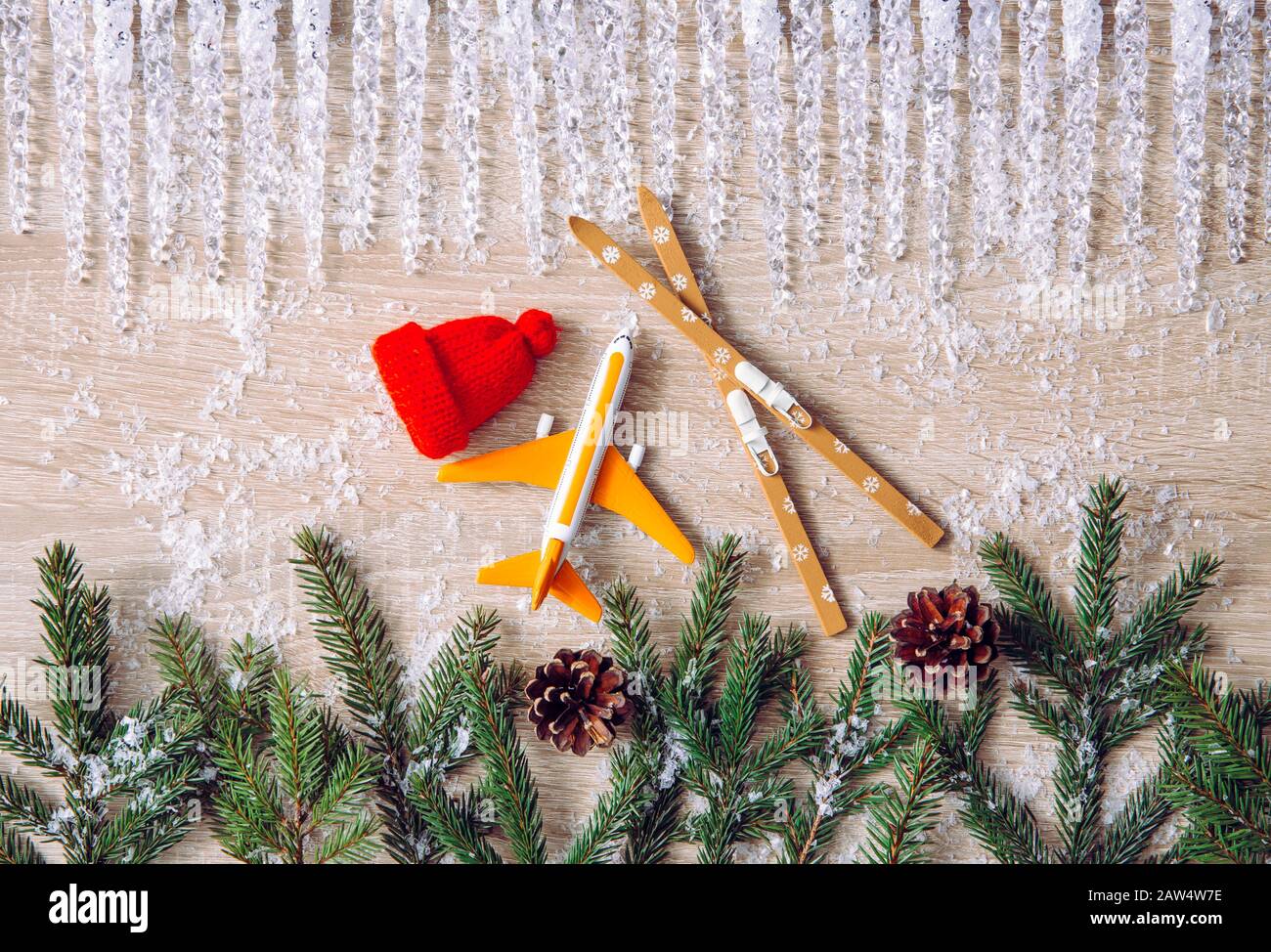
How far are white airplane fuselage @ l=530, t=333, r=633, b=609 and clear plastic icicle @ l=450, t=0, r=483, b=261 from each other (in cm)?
20

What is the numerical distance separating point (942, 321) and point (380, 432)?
Result: 26.0 inches

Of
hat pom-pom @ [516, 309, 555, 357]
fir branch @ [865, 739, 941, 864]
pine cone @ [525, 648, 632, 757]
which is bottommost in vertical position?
fir branch @ [865, 739, 941, 864]

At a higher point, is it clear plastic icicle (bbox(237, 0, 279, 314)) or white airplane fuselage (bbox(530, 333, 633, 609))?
clear plastic icicle (bbox(237, 0, 279, 314))

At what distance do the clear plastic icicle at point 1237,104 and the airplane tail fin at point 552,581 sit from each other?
0.83 m

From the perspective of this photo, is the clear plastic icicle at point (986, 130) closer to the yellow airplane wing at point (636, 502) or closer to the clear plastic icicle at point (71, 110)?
the yellow airplane wing at point (636, 502)

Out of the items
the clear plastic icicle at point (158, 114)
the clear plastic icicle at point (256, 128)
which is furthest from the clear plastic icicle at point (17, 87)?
the clear plastic icicle at point (256, 128)

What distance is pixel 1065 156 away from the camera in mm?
1031

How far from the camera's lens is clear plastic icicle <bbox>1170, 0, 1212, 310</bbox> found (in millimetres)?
1005

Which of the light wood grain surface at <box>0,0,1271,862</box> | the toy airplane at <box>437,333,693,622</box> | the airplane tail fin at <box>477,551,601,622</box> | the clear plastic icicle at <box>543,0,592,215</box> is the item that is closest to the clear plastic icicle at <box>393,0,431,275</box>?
the light wood grain surface at <box>0,0,1271,862</box>

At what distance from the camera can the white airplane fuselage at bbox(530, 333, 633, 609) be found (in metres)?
1.00

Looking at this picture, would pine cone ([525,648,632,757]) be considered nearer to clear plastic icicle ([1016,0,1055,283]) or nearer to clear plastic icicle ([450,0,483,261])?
clear plastic icicle ([450,0,483,261])

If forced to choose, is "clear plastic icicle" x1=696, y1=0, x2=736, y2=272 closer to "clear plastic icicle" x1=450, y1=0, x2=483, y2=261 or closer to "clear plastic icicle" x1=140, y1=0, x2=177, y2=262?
"clear plastic icicle" x1=450, y1=0, x2=483, y2=261

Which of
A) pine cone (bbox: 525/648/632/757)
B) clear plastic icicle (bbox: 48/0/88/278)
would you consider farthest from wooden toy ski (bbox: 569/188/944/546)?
clear plastic icicle (bbox: 48/0/88/278)
